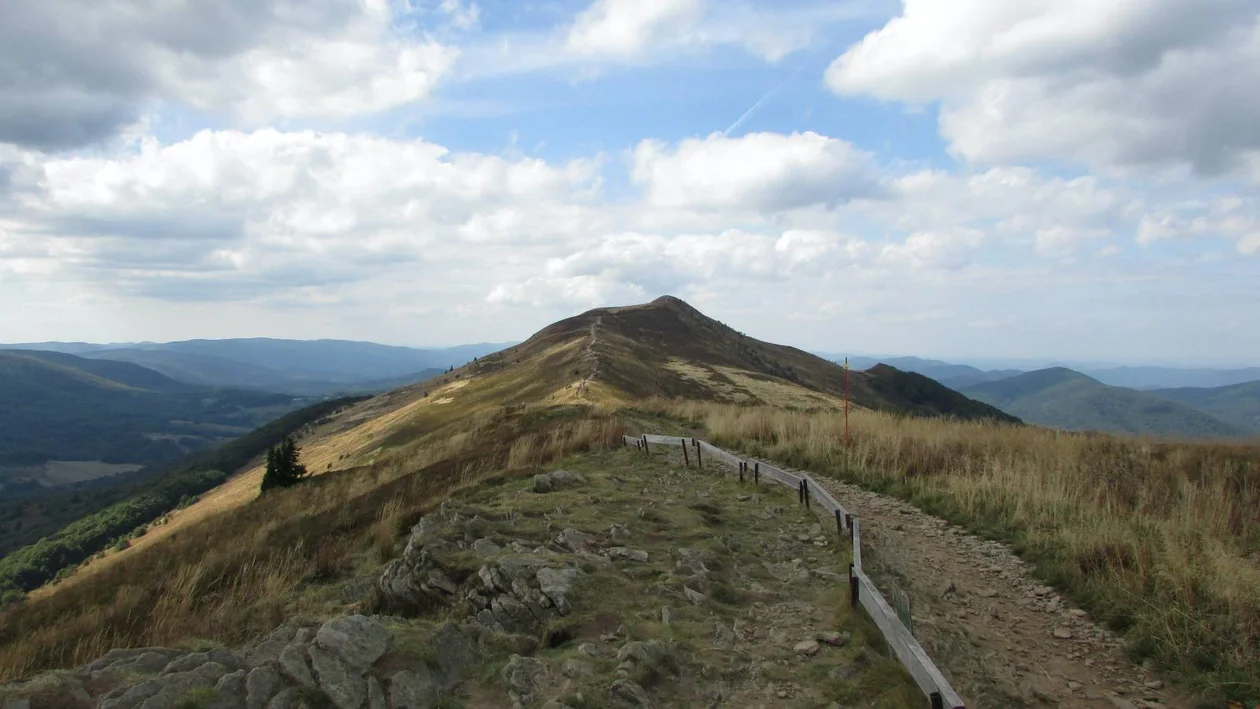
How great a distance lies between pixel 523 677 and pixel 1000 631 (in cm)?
543

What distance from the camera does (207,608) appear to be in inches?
389

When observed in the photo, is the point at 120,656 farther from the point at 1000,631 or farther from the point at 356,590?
the point at 1000,631

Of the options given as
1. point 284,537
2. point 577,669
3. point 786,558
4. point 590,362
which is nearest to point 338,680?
point 577,669

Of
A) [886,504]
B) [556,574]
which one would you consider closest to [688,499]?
[886,504]

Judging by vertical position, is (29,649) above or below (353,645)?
below

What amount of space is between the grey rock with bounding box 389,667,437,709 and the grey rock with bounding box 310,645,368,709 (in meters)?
0.24

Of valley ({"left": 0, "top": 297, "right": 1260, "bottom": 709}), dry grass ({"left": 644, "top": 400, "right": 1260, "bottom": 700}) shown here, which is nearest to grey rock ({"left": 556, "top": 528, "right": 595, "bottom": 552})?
valley ({"left": 0, "top": 297, "right": 1260, "bottom": 709})

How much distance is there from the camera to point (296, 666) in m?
5.93

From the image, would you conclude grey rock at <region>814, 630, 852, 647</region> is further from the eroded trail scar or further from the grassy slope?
the eroded trail scar

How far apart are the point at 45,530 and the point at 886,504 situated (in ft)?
486

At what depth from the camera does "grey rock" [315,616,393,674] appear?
241 inches

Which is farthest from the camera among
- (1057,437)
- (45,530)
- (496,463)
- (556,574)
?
(45,530)

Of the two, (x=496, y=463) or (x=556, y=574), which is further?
(x=496, y=463)

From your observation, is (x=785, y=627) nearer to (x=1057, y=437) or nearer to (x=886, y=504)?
(x=886, y=504)
